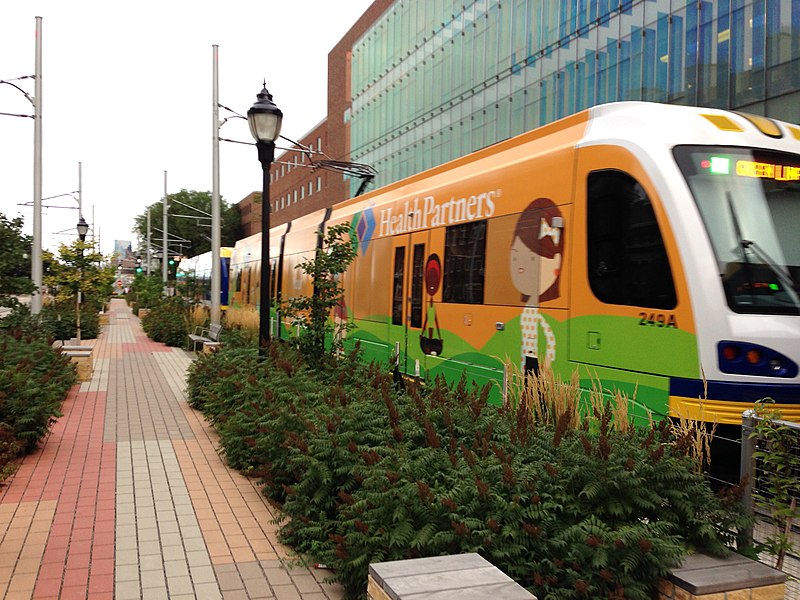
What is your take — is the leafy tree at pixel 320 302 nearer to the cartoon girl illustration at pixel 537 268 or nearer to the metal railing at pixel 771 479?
the cartoon girl illustration at pixel 537 268

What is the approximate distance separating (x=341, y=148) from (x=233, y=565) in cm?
5268

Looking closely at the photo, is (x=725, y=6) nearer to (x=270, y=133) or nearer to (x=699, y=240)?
(x=270, y=133)

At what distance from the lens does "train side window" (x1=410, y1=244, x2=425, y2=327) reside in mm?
10867

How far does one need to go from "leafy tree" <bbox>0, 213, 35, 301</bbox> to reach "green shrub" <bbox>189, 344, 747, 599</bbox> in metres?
9.35

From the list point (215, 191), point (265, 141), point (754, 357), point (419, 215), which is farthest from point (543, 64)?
point (754, 357)

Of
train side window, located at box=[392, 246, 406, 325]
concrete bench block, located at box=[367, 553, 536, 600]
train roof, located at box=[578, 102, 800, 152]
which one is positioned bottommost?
concrete bench block, located at box=[367, 553, 536, 600]

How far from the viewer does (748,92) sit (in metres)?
19.5

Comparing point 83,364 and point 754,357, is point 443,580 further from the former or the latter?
point 83,364

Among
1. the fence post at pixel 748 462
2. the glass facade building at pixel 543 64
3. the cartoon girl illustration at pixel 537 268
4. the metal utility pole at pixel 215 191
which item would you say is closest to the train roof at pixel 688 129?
the cartoon girl illustration at pixel 537 268

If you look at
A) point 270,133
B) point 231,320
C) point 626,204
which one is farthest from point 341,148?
point 626,204

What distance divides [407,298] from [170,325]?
55.2 ft

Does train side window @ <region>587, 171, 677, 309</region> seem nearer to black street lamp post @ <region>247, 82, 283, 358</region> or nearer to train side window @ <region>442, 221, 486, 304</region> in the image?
train side window @ <region>442, 221, 486, 304</region>

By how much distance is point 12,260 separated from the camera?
13.5 metres

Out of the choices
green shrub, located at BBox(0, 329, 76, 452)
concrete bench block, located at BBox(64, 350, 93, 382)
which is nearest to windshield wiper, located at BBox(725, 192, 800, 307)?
green shrub, located at BBox(0, 329, 76, 452)
